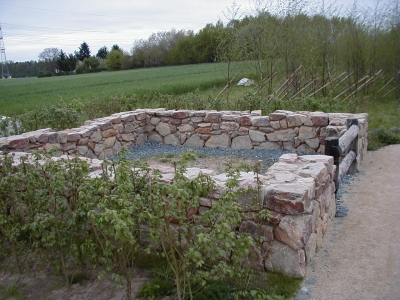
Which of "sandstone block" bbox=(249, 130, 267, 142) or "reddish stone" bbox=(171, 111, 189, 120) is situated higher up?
"reddish stone" bbox=(171, 111, 189, 120)

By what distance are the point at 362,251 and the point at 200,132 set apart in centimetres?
474

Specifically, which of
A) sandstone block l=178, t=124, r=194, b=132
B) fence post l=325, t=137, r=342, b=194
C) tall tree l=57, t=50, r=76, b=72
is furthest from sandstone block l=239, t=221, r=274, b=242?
tall tree l=57, t=50, r=76, b=72

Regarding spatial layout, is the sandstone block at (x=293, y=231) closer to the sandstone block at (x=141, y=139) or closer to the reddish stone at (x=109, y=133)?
the reddish stone at (x=109, y=133)

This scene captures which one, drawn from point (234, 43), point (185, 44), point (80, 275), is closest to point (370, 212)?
point (80, 275)

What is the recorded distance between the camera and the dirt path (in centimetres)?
305

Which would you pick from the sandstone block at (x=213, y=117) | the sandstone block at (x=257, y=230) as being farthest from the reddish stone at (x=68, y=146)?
the sandstone block at (x=257, y=230)

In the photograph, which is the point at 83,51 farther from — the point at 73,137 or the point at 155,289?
the point at 155,289

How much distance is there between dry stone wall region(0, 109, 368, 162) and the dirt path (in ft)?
4.86

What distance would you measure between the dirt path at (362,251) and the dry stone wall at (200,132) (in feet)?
4.86

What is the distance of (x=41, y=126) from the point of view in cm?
751

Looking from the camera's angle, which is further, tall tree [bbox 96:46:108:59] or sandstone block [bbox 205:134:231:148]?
tall tree [bbox 96:46:108:59]

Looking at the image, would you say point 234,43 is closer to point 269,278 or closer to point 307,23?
point 307,23

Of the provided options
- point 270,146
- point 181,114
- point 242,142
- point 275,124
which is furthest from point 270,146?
point 181,114

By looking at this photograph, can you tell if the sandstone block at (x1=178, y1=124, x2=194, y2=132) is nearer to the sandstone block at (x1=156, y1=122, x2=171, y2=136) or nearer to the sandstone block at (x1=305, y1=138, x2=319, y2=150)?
the sandstone block at (x1=156, y1=122, x2=171, y2=136)
